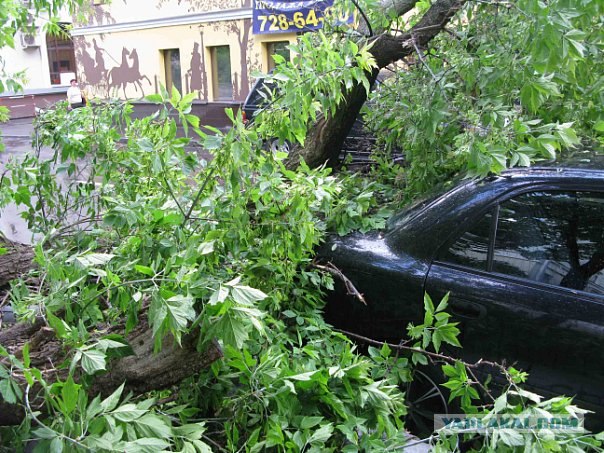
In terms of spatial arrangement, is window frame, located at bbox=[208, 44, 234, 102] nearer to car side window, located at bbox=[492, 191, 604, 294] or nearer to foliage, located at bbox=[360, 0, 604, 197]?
foliage, located at bbox=[360, 0, 604, 197]

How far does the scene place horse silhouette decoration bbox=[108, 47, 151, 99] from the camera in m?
19.7

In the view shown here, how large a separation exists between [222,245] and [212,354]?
568 mm

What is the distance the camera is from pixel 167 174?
272cm

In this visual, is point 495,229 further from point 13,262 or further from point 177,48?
point 177,48

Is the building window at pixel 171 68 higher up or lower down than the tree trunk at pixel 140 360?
higher up

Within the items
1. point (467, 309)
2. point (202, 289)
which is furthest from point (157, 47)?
point (202, 289)

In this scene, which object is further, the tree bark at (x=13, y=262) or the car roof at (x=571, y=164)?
the tree bark at (x=13, y=262)

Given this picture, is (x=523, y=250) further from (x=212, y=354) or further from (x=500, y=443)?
(x=212, y=354)

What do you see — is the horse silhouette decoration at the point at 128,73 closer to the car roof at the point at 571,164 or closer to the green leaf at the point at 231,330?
the car roof at the point at 571,164

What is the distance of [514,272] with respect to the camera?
270cm

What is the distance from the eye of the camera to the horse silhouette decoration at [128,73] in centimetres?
1970

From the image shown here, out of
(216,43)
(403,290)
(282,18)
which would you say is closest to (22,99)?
(216,43)

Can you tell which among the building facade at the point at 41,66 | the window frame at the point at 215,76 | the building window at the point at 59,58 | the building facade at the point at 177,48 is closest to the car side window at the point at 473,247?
the building facade at the point at 177,48


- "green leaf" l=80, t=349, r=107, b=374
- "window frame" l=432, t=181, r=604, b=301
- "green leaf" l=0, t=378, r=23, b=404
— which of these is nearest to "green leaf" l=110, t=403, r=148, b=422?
"green leaf" l=80, t=349, r=107, b=374
